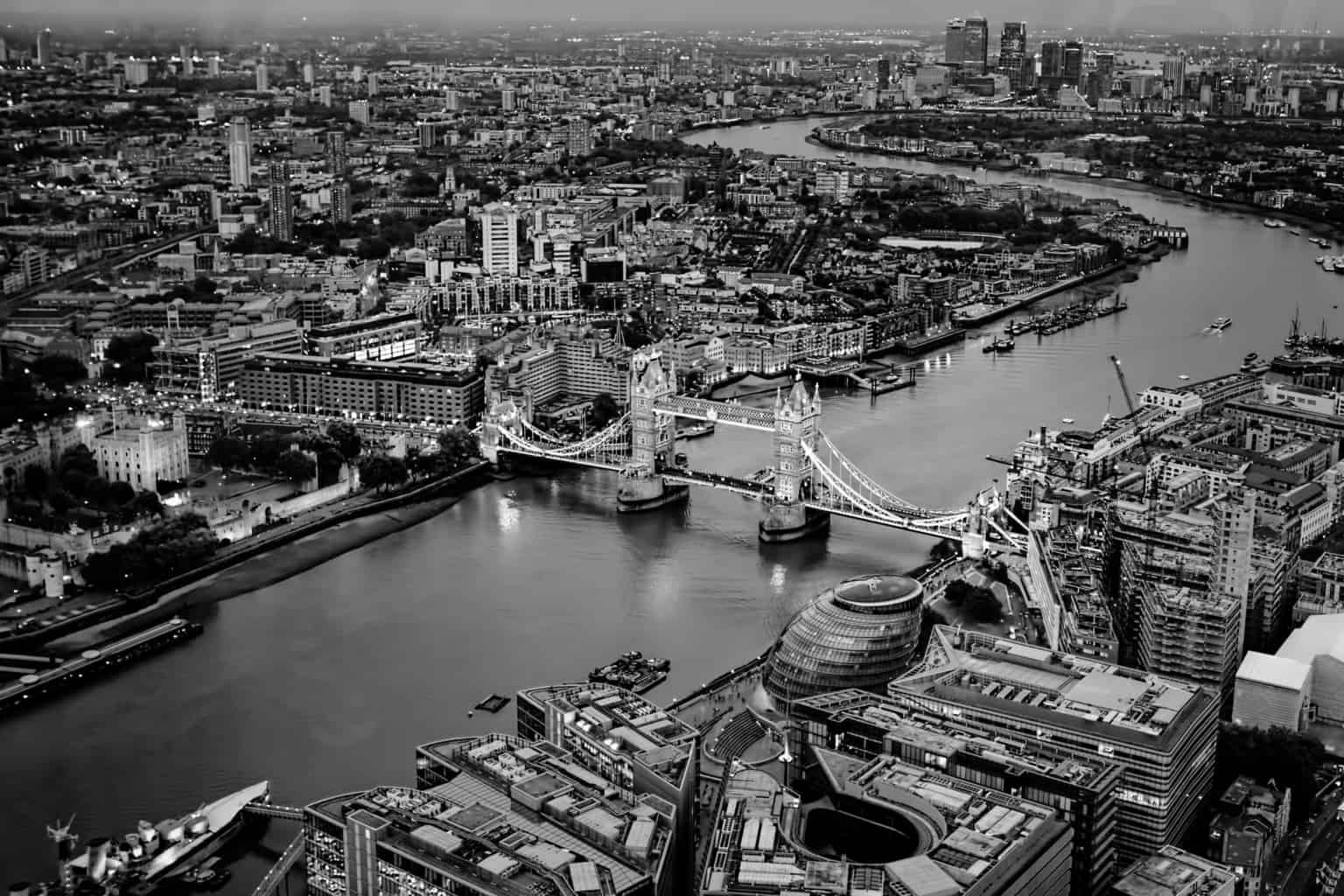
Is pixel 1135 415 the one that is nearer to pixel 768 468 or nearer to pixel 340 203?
pixel 768 468

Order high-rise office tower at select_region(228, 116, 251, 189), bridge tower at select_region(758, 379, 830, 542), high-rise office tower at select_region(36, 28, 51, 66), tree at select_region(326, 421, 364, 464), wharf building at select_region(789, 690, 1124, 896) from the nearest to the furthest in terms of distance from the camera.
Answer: wharf building at select_region(789, 690, 1124, 896) → bridge tower at select_region(758, 379, 830, 542) → tree at select_region(326, 421, 364, 464) → high-rise office tower at select_region(36, 28, 51, 66) → high-rise office tower at select_region(228, 116, 251, 189)

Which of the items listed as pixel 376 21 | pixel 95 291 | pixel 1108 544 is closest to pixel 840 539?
pixel 1108 544

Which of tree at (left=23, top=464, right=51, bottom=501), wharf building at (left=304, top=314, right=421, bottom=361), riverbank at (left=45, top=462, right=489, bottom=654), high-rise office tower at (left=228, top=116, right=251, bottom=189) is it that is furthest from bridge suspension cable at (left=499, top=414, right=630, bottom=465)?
high-rise office tower at (left=228, top=116, right=251, bottom=189)

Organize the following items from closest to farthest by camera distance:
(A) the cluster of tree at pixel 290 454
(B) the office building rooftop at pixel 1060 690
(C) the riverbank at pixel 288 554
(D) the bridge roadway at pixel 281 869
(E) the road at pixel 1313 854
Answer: (D) the bridge roadway at pixel 281 869, (E) the road at pixel 1313 854, (B) the office building rooftop at pixel 1060 690, (C) the riverbank at pixel 288 554, (A) the cluster of tree at pixel 290 454

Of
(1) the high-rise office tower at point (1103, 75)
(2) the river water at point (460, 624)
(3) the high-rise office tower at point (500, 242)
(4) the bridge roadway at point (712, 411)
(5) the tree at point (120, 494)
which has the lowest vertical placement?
(2) the river water at point (460, 624)

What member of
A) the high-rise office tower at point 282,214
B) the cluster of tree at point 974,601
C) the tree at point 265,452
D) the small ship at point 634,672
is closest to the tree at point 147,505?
the tree at point 265,452

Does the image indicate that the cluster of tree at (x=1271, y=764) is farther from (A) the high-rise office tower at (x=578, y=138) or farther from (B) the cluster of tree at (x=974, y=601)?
(A) the high-rise office tower at (x=578, y=138)

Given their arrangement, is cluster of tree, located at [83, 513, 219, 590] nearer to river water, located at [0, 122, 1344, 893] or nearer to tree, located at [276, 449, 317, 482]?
river water, located at [0, 122, 1344, 893]
